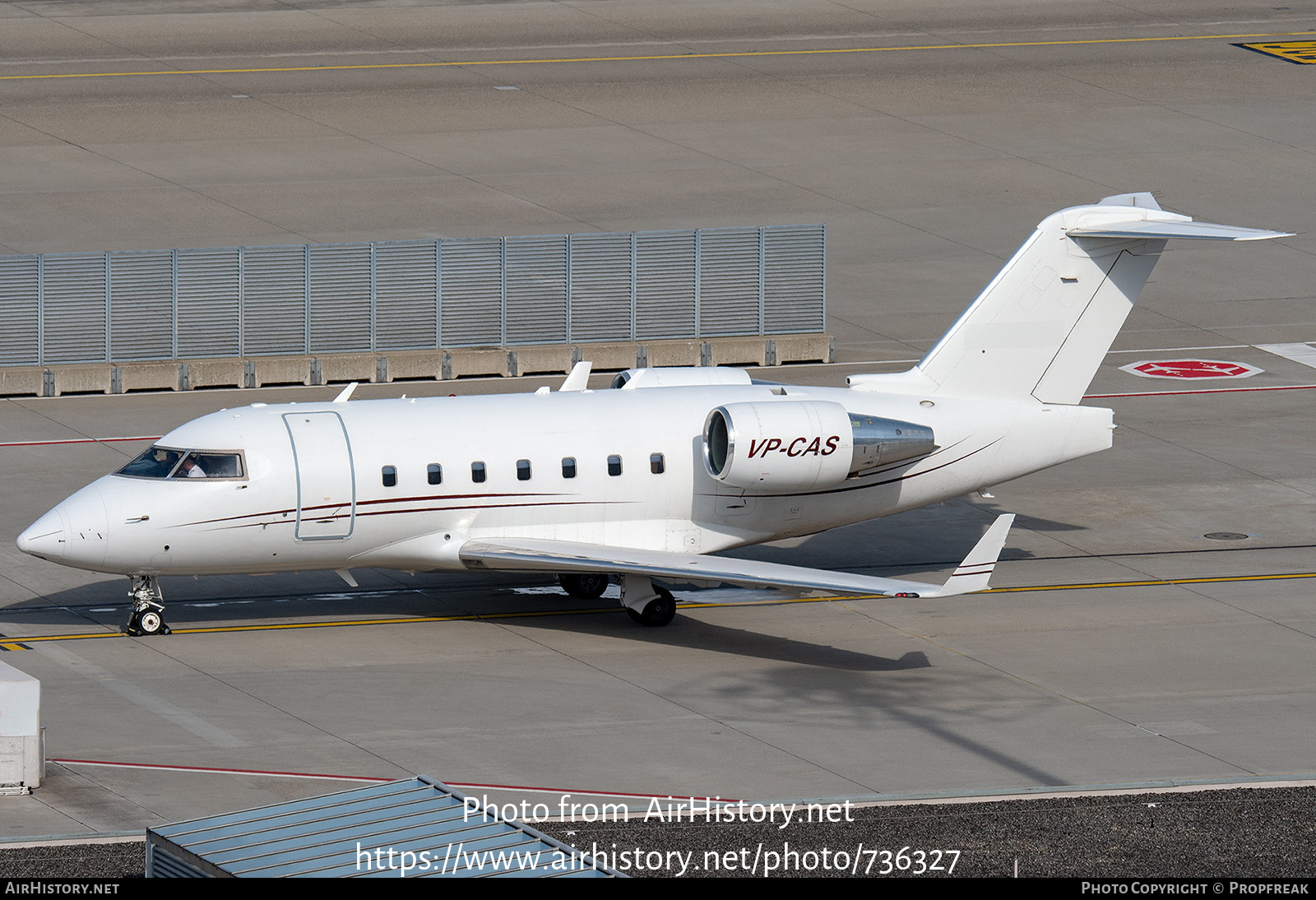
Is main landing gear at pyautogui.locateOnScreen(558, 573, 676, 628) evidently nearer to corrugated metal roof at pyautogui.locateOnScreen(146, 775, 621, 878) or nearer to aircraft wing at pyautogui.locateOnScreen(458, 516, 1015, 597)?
aircraft wing at pyautogui.locateOnScreen(458, 516, 1015, 597)

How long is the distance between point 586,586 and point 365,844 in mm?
14455

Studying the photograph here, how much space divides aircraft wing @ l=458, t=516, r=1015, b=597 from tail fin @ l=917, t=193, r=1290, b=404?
447 cm

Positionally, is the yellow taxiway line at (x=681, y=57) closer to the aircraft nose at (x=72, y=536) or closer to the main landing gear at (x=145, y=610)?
the main landing gear at (x=145, y=610)

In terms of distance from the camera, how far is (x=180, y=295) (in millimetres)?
44344

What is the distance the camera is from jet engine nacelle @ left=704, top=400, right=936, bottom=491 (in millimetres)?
30969

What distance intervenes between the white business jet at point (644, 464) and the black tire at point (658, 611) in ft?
0.13

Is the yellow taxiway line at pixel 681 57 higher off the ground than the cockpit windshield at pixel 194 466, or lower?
higher

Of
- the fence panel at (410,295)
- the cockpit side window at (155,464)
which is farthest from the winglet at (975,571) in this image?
the fence panel at (410,295)

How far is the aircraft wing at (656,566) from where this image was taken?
29.0 m

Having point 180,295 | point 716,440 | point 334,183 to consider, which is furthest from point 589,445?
point 334,183

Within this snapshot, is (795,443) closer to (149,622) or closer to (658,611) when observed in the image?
(658,611)

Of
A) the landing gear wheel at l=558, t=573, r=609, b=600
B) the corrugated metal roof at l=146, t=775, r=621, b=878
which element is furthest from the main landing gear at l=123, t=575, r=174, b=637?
the corrugated metal roof at l=146, t=775, r=621, b=878

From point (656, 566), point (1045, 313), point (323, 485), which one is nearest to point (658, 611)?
point (656, 566)

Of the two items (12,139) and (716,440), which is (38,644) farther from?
(12,139)
